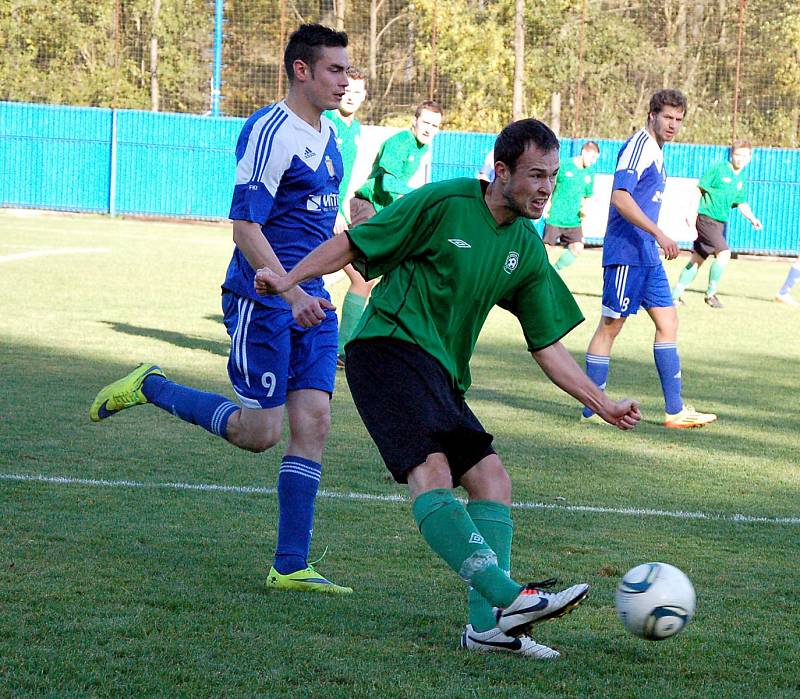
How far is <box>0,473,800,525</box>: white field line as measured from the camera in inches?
230

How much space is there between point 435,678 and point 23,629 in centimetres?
125

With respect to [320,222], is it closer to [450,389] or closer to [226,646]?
[450,389]

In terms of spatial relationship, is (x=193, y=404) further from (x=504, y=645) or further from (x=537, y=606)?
(x=537, y=606)

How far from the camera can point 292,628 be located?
157 inches

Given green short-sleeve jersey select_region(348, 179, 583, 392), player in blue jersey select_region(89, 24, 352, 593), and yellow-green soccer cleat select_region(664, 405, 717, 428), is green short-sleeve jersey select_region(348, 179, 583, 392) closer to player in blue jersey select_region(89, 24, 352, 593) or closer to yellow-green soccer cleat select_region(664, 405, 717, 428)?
player in blue jersey select_region(89, 24, 352, 593)

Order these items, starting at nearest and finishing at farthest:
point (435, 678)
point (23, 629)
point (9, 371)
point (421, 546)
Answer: point (435, 678) → point (23, 629) → point (421, 546) → point (9, 371)

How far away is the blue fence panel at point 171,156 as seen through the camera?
29391 millimetres

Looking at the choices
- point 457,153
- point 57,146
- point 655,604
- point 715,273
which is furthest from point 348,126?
point 57,146

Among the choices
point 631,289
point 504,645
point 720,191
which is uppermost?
point 720,191

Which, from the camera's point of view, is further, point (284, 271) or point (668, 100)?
point (668, 100)

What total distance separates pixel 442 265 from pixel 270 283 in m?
0.54

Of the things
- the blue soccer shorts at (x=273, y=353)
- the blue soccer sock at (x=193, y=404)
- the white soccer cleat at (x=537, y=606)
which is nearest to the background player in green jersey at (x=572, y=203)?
the blue soccer sock at (x=193, y=404)

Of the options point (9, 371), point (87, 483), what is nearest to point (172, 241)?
point (9, 371)

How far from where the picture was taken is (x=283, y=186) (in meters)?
4.76
